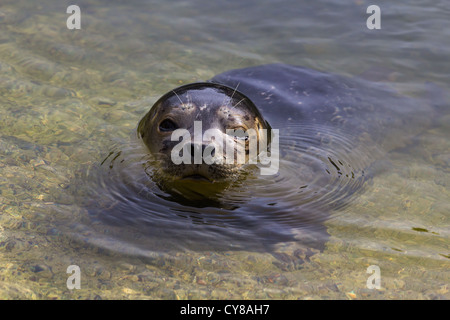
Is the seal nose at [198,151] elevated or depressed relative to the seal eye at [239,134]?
depressed

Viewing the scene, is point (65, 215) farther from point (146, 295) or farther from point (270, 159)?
point (270, 159)

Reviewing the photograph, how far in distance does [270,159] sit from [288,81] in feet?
4.46

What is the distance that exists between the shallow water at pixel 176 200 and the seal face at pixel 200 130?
0.21 meters

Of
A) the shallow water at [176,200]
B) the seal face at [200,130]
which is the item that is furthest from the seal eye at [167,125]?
the shallow water at [176,200]

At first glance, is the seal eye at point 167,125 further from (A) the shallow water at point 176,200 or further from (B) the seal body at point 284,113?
(A) the shallow water at point 176,200

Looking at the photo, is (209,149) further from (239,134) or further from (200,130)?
(239,134)

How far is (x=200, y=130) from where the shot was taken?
4.02m

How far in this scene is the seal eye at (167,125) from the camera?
4266mm

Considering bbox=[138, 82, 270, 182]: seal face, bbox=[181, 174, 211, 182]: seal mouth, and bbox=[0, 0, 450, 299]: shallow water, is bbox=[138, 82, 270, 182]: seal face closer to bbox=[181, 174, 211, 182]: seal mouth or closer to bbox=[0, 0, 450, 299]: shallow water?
bbox=[181, 174, 211, 182]: seal mouth

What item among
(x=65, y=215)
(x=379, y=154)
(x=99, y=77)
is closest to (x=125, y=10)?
(x=99, y=77)

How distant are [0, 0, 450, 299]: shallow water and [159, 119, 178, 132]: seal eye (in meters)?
0.35

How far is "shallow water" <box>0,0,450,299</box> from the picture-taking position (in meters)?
3.04

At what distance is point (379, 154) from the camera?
5035 millimetres

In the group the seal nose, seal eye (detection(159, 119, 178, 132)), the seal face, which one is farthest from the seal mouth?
seal eye (detection(159, 119, 178, 132))
